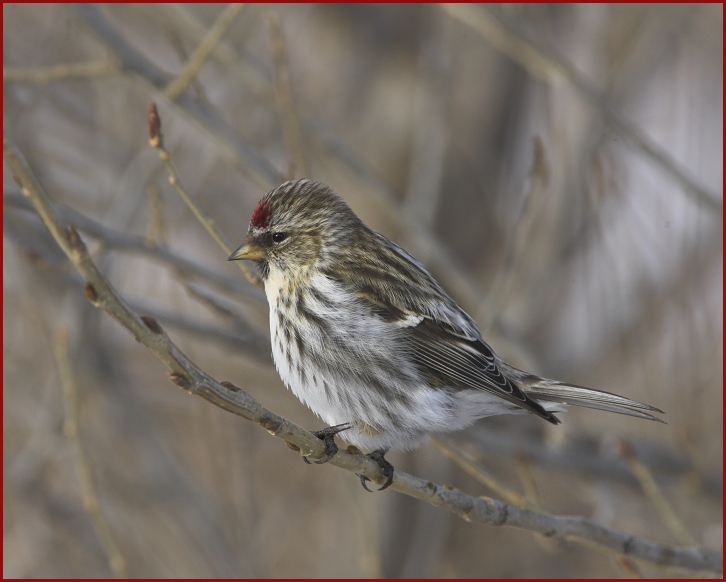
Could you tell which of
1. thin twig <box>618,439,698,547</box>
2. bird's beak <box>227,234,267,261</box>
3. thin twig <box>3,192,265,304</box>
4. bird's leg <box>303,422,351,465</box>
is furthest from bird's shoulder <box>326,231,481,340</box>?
thin twig <box>618,439,698,547</box>

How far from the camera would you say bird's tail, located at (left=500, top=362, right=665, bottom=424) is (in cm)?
290

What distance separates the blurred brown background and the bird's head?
28cm

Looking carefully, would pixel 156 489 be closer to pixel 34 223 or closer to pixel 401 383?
pixel 34 223

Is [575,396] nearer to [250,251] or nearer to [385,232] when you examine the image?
[250,251]

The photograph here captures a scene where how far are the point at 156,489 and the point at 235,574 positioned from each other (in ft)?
2.16

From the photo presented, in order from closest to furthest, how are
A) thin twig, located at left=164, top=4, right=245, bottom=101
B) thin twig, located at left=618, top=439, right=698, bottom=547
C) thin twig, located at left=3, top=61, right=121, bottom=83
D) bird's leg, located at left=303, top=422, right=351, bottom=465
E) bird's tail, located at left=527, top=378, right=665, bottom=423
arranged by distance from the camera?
bird's leg, located at left=303, top=422, right=351, bottom=465, bird's tail, located at left=527, top=378, right=665, bottom=423, thin twig, located at left=618, top=439, right=698, bottom=547, thin twig, located at left=164, top=4, right=245, bottom=101, thin twig, located at left=3, top=61, right=121, bottom=83

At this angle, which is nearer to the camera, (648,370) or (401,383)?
(401,383)

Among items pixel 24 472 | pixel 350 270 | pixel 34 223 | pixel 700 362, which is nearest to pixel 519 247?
Answer: pixel 350 270

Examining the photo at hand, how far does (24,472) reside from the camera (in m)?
4.59

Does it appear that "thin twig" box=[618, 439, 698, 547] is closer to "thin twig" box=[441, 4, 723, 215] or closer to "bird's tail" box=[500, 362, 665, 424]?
"bird's tail" box=[500, 362, 665, 424]

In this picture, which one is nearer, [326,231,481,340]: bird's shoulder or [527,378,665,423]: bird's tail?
[527,378,665,423]: bird's tail

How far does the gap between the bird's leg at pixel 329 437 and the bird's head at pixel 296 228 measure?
1.94 feet

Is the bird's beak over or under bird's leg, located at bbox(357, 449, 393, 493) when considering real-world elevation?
over

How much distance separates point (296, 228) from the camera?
3234 mm
